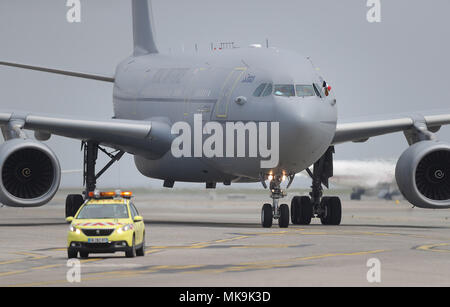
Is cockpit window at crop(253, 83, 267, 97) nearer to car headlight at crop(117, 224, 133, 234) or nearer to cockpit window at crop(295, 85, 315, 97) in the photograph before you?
cockpit window at crop(295, 85, 315, 97)

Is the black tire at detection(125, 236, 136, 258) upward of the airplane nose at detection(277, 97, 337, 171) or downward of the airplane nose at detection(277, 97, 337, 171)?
downward

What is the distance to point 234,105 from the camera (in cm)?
3634

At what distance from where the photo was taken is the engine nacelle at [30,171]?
120ft

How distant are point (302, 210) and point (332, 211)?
1.27 metres

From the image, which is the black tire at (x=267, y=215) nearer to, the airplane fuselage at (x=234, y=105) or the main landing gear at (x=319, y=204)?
the airplane fuselage at (x=234, y=105)

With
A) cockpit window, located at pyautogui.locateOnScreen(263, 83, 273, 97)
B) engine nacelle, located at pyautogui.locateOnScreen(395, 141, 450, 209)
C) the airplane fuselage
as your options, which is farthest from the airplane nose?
engine nacelle, located at pyautogui.locateOnScreen(395, 141, 450, 209)

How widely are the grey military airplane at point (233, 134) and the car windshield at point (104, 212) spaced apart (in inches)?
374

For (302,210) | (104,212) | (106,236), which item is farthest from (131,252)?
(302,210)

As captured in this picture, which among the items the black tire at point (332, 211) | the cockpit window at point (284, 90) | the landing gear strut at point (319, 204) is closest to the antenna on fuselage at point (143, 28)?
the landing gear strut at point (319, 204)

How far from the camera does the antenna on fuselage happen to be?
50125mm

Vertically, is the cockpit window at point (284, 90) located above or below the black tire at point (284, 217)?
above

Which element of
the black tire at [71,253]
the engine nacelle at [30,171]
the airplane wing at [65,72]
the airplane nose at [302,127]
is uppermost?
the airplane wing at [65,72]

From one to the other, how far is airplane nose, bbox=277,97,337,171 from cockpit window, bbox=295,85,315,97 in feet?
0.53

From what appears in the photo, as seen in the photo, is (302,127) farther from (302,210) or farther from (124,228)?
(124,228)
